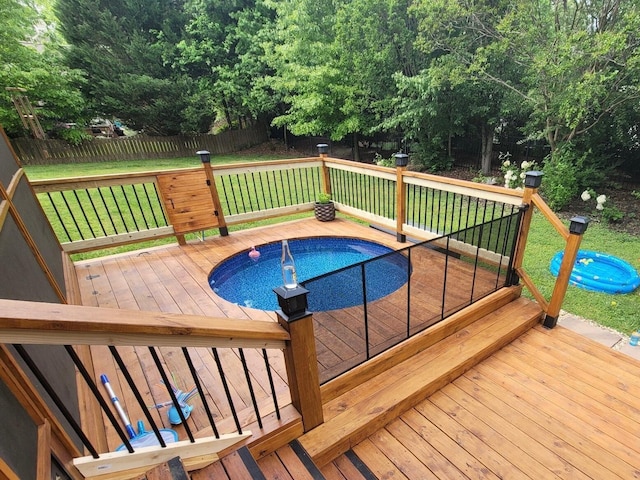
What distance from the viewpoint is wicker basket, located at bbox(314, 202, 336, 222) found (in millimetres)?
5266

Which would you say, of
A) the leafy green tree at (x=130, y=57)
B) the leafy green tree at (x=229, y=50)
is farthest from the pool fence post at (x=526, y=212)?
the leafy green tree at (x=130, y=57)

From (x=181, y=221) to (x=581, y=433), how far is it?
4.58 metres

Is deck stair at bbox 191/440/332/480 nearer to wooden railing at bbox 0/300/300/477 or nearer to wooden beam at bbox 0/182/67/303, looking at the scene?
wooden railing at bbox 0/300/300/477

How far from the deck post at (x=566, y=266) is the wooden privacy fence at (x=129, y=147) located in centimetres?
Result: 1409

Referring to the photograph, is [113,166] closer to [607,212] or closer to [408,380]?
[408,380]

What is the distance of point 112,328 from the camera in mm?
917

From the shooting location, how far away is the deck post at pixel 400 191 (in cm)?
391

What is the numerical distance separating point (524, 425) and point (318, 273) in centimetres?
283

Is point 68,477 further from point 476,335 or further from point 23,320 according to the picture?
point 476,335

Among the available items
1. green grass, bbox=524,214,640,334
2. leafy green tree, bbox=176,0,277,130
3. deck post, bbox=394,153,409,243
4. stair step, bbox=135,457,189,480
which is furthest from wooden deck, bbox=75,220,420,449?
leafy green tree, bbox=176,0,277,130

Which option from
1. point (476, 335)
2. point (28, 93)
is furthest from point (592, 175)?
point (28, 93)

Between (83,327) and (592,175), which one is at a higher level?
(83,327)

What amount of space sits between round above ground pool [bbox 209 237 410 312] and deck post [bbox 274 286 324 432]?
0.33m

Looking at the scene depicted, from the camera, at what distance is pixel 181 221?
434 centimetres
